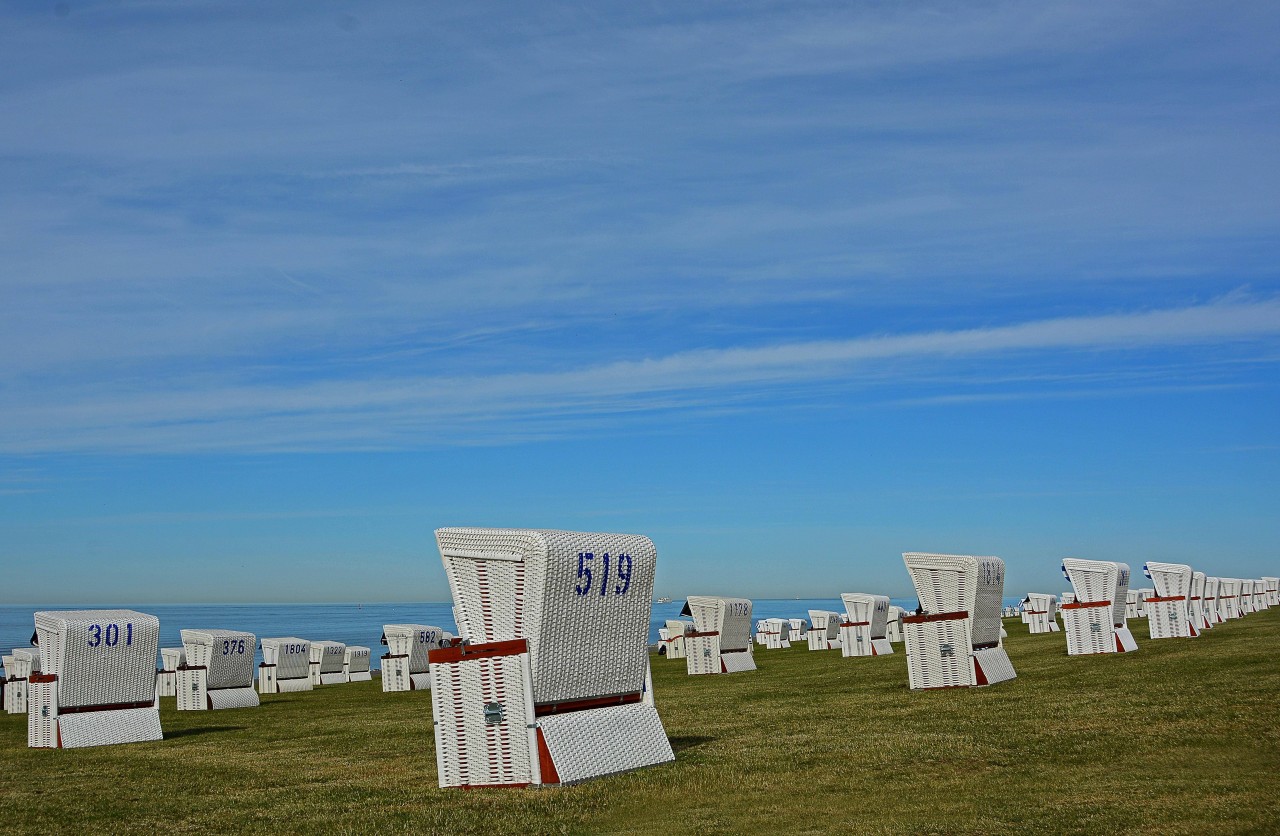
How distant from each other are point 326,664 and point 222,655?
15.5 metres

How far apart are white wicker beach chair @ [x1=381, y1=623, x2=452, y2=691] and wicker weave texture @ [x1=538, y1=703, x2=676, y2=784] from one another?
28603mm

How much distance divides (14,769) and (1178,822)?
17.5 m

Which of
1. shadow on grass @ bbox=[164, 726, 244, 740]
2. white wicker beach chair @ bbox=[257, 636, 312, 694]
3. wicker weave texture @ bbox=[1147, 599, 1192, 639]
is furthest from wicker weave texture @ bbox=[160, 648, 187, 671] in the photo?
wicker weave texture @ bbox=[1147, 599, 1192, 639]

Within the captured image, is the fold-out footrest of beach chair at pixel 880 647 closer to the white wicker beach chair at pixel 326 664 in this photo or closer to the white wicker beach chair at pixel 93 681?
the white wicker beach chair at pixel 326 664

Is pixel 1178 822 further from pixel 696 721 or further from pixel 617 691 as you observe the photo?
pixel 696 721

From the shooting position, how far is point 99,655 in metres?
23.2

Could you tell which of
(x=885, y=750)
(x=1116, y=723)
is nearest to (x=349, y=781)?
(x=885, y=750)

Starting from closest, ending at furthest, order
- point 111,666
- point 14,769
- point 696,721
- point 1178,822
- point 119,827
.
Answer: point 1178,822 < point 119,827 < point 14,769 < point 696,721 < point 111,666

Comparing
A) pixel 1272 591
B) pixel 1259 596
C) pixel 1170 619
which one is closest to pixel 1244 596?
pixel 1259 596

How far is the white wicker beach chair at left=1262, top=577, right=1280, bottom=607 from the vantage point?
70.0 meters

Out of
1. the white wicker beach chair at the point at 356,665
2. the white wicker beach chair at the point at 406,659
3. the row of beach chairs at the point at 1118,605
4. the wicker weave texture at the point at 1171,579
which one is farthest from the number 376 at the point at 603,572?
the white wicker beach chair at the point at 356,665

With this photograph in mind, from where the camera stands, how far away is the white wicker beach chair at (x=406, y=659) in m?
43.3

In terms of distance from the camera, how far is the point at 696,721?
69.8ft

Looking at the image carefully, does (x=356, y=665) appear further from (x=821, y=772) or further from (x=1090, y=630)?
(x=821, y=772)
